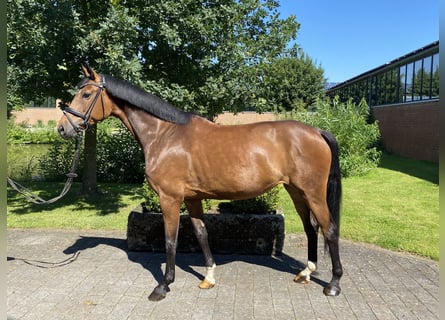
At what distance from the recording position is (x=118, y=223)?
7035mm

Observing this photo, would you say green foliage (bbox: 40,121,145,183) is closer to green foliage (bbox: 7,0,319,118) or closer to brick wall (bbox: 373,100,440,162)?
green foliage (bbox: 7,0,319,118)

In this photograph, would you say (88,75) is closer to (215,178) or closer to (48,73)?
(215,178)

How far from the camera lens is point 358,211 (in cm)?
785

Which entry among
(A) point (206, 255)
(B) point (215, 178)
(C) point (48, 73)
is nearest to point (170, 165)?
(B) point (215, 178)

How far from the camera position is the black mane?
4.21m

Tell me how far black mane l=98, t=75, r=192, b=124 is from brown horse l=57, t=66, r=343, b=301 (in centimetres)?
1

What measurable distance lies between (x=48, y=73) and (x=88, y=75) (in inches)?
141

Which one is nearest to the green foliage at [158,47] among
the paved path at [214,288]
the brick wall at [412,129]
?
the paved path at [214,288]

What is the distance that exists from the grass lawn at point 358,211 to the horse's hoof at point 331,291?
→ 2008mm

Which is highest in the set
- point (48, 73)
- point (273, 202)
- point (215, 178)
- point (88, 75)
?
point (48, 73)

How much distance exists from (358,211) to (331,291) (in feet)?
13.7

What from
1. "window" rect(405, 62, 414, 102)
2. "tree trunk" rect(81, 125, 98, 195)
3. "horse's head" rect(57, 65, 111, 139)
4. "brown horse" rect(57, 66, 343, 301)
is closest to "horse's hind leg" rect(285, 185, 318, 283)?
"brown horse" rect(57, 66, 343, 301)

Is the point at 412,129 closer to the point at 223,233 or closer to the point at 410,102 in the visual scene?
the point at 410,102

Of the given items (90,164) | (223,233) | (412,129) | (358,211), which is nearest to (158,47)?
(90,164)
